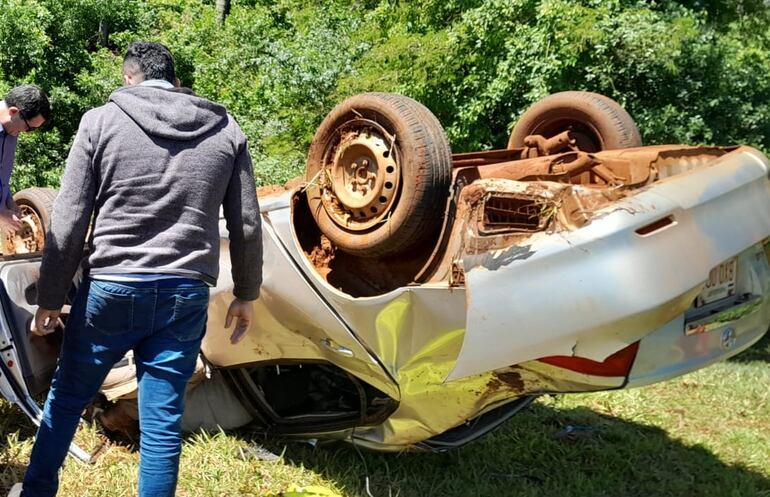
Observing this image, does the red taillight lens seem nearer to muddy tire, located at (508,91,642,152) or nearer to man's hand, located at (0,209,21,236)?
muddy tire, located at (508,91,642,152)

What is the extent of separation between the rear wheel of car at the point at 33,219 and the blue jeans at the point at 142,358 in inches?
99.4

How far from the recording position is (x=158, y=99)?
247 centimetres

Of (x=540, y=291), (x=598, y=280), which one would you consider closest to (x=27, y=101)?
(x=540, y=291)

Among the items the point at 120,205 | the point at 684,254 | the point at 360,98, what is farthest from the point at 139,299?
the point at 684,254

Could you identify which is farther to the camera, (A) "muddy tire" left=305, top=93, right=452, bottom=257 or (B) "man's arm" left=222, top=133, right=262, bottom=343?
(A) "muddy tire" left=305, top=93, right=452, bottom=257

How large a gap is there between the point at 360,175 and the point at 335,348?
72 centimetres

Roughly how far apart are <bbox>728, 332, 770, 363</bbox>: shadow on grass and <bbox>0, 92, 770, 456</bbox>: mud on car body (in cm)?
405

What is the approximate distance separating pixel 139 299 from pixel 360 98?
3.95ft

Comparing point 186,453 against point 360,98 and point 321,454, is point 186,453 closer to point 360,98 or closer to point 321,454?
point 321,454

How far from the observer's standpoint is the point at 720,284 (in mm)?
2775

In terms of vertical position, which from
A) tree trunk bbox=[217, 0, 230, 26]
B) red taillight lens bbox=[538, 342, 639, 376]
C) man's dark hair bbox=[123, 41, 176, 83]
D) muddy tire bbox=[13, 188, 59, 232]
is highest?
man's dark hair bbox=[123, 41, 176, 83]

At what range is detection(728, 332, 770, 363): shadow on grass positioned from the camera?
6820mm

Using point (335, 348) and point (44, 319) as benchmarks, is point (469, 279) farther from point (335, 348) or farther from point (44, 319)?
point (44, 319)

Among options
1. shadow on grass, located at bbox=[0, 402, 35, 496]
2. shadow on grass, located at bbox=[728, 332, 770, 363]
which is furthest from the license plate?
shadow on grass, located at bbox=[728, 332, 770, 363]
